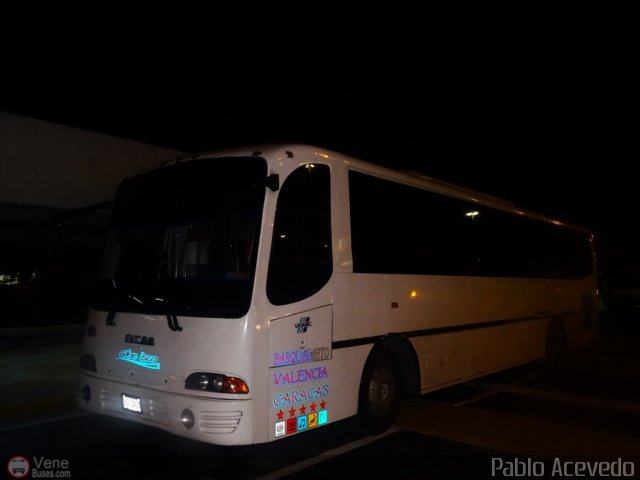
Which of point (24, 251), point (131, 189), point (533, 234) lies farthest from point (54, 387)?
point (533, 234)

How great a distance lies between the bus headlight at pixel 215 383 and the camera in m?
5.04

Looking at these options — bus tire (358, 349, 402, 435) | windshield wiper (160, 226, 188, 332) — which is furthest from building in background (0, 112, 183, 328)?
bus tire (358, 349, 402, 435)

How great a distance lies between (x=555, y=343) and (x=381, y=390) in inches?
271

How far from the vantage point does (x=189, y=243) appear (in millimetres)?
5637

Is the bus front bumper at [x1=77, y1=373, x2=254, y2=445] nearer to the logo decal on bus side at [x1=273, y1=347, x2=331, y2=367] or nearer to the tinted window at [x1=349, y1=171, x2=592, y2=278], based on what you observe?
the logo decal on bus side at [x1=273, y1=347, x2=331, y2=367]

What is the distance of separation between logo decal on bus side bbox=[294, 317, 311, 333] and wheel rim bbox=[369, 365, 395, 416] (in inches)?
56.5

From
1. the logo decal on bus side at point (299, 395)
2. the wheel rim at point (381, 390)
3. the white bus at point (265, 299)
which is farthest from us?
the wheel rim at point (381, 390)

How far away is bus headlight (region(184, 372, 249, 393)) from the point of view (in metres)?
5.04

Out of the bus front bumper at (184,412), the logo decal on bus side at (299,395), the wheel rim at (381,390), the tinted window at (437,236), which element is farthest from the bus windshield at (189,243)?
the wheel rim at (381,390)

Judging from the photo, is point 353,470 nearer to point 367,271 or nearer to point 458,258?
point 367,271

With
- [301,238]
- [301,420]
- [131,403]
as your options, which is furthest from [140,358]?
[301,238]

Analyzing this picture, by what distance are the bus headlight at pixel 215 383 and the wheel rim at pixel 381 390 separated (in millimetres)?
2074

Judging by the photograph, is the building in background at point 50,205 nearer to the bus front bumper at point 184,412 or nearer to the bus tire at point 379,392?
the bus front bumper at point 184,412

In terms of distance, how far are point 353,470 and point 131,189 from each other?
3947 mm
